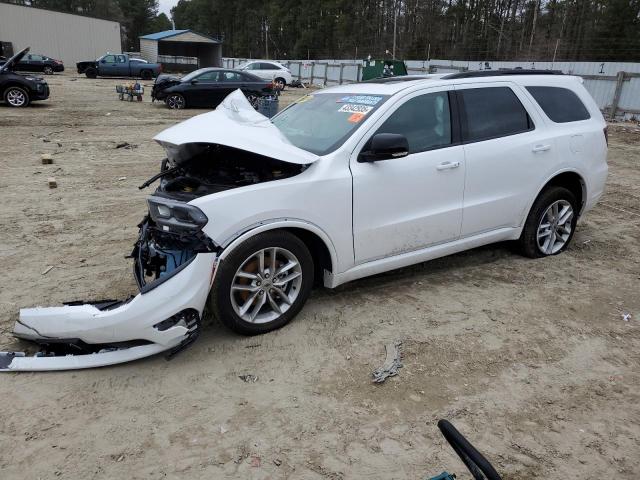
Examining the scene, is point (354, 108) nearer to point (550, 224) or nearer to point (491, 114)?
point (491, 114)

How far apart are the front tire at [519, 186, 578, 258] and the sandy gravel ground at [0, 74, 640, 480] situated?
0.53 ft

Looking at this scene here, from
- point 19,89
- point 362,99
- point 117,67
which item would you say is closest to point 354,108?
point 362,99

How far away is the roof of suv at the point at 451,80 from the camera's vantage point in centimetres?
428

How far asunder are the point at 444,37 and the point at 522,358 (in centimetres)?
5415

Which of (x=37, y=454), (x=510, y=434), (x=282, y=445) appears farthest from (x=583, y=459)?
(x=37, y=454)

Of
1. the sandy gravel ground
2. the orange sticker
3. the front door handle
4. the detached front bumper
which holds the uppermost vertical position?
the orange sticker

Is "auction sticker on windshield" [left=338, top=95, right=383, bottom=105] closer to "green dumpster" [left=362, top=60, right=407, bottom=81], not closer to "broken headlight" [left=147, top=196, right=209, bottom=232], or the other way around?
"broken headlight" [left=147, top=196, right=209, bottom=232]

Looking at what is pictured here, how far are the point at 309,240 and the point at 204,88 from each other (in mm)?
15794

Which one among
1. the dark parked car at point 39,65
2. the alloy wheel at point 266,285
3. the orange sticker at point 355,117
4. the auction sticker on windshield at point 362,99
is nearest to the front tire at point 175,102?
the auction sticker on windshield at point 362,99

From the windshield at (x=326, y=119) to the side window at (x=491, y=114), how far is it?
0.81 m

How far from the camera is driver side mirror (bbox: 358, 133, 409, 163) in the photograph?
369cm

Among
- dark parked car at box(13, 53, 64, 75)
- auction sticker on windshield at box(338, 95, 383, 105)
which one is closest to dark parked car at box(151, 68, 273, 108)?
auction sticker on windshield at box(338, 95, 383, 105)

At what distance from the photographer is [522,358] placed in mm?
3510

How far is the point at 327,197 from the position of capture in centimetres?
366
